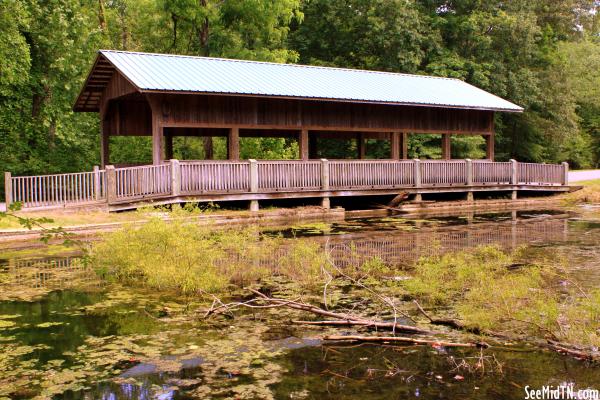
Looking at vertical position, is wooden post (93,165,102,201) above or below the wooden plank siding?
below

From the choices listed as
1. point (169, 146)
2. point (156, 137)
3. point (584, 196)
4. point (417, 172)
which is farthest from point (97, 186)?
point (584, 196)

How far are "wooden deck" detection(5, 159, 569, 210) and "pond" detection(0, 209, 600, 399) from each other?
8.24m

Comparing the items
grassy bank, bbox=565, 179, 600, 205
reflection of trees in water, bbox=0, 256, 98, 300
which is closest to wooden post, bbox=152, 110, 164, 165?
reflection of trees in water, bbox=0, 256, 98, 300

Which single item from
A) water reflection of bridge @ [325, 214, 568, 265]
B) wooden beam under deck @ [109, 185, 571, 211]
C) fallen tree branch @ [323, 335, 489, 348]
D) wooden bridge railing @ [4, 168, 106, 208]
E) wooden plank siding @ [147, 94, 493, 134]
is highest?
wooden plank siding @ [147, 94, 493, 134]

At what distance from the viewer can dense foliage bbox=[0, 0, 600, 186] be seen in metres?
30.7

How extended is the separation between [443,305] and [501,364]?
8.26ft

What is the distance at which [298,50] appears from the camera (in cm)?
4575

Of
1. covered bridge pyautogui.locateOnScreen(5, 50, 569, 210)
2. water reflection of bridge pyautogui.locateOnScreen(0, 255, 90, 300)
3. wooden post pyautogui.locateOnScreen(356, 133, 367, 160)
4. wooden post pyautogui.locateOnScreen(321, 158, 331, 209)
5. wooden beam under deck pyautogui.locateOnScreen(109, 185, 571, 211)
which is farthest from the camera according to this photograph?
wooden post pyautogui.locateOnScreen(356, 133, 367, 160)

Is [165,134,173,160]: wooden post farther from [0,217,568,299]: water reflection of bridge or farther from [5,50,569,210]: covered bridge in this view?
[0,217,568,299]: water reflection of bridge

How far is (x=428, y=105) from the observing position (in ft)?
89.2

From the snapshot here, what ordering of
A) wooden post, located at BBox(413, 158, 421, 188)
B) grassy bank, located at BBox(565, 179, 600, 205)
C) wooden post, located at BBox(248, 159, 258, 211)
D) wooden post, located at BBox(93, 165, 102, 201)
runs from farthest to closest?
grassy bank, located at BBox(565, 179, 600, 205)
wooden post, located at BBox(413, 158, 421, 188)
wooden post, located at BBox(248, 159, 258, 211)
wooden post, located at BBox(93, 165, 102, 201)

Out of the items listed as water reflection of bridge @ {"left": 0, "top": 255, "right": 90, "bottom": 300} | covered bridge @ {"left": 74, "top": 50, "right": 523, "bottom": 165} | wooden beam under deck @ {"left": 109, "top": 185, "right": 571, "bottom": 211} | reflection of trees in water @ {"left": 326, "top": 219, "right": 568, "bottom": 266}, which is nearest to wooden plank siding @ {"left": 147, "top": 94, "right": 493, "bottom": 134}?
covered bridge @ {"left": 74, "top": 50, "right": 523, "bottom": 165}

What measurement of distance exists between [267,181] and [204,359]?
16346 millimetres

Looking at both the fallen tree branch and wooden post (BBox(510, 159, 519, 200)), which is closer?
the fallen tree branch
